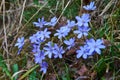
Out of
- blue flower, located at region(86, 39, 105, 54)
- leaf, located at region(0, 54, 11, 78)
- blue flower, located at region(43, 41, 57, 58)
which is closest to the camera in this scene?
blue flower, located at region(86, 39, 105, 54)

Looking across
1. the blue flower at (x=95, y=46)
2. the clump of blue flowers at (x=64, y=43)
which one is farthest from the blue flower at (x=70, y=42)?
the blue flower at (x=95, y=46)

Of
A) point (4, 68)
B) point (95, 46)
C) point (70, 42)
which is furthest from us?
point (4, 68)

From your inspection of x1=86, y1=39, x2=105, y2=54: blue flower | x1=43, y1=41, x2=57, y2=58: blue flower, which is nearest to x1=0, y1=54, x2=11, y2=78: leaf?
x1=43, y1=41, x2=57, y2=58: blue flower

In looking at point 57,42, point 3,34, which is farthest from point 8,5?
point 57,42

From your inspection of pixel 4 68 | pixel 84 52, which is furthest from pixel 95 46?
pixel 4 68

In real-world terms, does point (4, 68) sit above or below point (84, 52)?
below

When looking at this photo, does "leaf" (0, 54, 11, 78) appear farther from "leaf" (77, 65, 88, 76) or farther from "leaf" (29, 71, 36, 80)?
"leaf" (77, 65, 88, 76)

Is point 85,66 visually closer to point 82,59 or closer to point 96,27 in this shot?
point 82,59

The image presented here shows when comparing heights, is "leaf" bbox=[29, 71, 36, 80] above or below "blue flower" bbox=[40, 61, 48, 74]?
below

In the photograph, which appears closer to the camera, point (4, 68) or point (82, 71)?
point (82, 71)

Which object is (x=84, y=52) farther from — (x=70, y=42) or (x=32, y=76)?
(x=32, y=76)

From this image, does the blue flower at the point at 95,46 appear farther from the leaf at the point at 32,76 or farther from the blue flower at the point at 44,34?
the leaf at the point at 32,76
